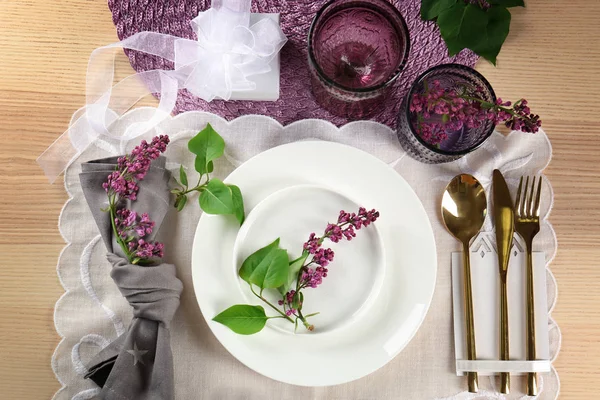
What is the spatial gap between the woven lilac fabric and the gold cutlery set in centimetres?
16

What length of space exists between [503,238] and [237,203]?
380mm

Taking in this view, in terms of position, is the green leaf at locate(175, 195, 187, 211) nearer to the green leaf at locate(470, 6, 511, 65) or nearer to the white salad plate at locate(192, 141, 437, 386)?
the white salad plate at locate(192, 141, 437, 386)

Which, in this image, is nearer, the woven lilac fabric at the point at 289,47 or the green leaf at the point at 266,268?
the green leaf at the point at 266,268

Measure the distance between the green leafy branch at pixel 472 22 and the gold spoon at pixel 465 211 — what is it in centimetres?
18

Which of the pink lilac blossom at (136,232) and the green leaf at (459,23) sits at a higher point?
the green leaf at (459,23)

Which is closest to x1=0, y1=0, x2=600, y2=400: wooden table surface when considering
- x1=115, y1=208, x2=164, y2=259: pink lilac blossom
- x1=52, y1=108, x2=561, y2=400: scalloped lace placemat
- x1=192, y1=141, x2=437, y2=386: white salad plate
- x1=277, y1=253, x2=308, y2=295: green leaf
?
x1=52, y1=108, x2=561, y2=400: scalloped lace placemat

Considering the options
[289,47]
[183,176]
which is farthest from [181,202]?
[289,47]

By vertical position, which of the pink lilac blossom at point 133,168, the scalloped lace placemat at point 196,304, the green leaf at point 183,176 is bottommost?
the scalloped lace placemat at point 196,304

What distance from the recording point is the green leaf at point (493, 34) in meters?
0.63

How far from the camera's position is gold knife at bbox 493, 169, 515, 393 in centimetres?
70

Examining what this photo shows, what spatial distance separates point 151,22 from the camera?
71cm

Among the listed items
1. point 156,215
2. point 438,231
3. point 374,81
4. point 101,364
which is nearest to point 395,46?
point 374,81

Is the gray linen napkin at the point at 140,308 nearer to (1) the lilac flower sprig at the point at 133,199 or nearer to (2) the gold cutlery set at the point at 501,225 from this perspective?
(1) the lilac flower sprig at the point at 133,199

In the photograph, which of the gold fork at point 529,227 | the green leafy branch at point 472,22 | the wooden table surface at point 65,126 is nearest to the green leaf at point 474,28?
the green leafy branch at point 472,22
